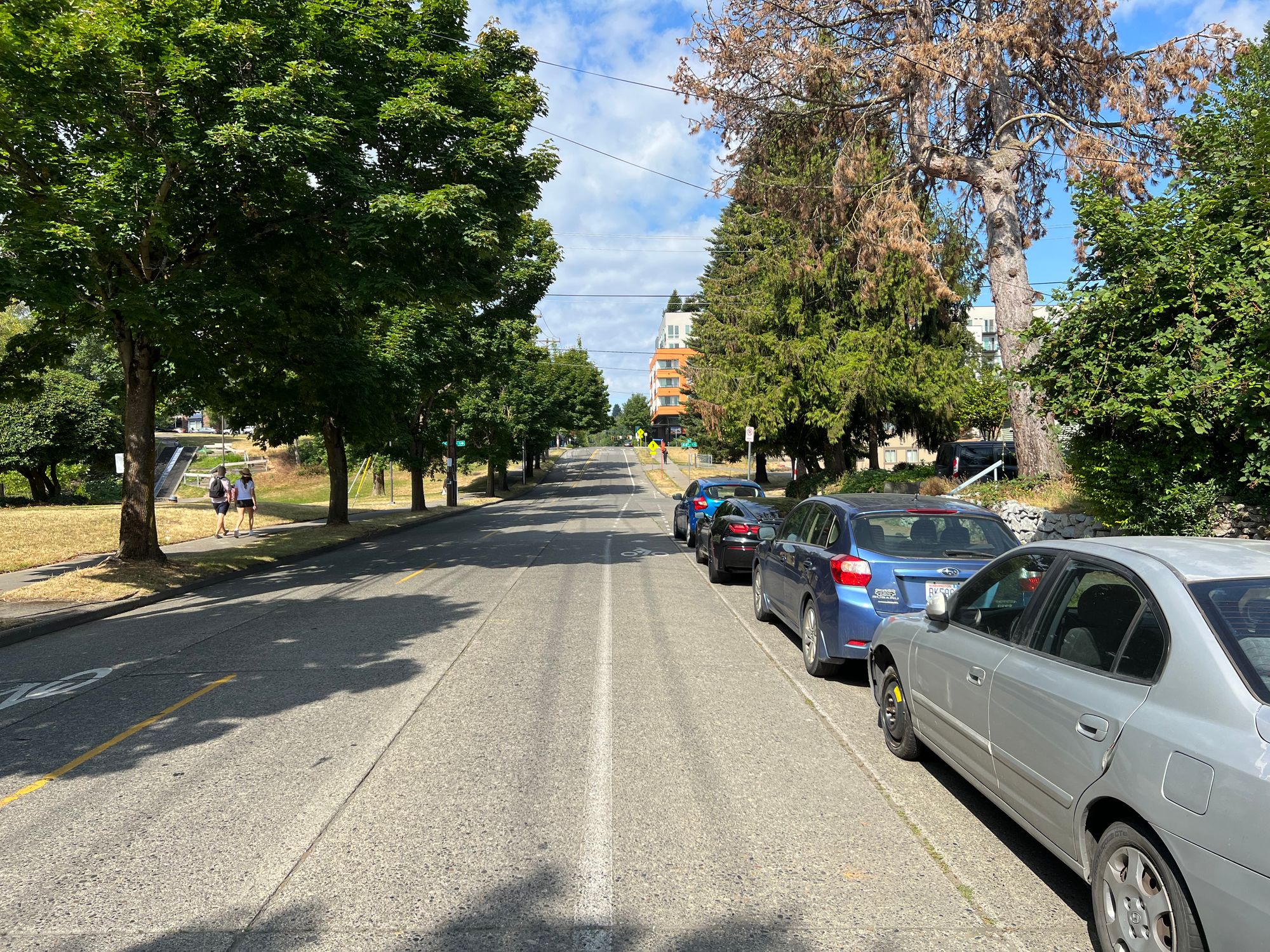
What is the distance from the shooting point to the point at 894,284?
83.7ft

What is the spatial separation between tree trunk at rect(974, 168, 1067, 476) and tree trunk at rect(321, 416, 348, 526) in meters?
17.8

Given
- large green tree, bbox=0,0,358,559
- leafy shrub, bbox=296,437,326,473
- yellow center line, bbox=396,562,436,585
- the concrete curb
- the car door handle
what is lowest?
yellow center line, bbox=396,562,436,585

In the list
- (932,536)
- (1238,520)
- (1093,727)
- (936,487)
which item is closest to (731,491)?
(936,487)

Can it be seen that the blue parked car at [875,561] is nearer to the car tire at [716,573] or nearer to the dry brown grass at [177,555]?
the car tire at [716,573]

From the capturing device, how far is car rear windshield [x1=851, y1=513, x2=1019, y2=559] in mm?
7184

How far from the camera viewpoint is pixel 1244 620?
3012 millimetres

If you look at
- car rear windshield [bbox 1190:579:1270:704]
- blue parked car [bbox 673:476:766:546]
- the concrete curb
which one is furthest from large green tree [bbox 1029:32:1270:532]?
the concrete curb

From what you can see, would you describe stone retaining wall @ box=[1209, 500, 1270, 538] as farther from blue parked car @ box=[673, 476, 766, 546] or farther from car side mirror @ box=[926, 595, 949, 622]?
blue parked car @ box=[673, 476, 766, 546]

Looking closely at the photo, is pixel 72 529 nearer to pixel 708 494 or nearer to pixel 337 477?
pixel 337 477

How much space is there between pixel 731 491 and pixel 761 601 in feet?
27.1

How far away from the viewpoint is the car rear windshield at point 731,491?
18.4m

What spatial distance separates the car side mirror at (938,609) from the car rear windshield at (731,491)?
13.5 m

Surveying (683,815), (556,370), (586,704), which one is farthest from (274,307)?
(556,370)

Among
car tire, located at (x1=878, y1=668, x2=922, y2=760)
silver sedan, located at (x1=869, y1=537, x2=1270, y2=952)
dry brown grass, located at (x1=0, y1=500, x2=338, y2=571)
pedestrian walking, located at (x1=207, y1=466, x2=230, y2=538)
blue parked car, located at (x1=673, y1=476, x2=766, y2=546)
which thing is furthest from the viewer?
pedestrian walking, located at (x1=207, y1=466, x2=230, y2=538)
